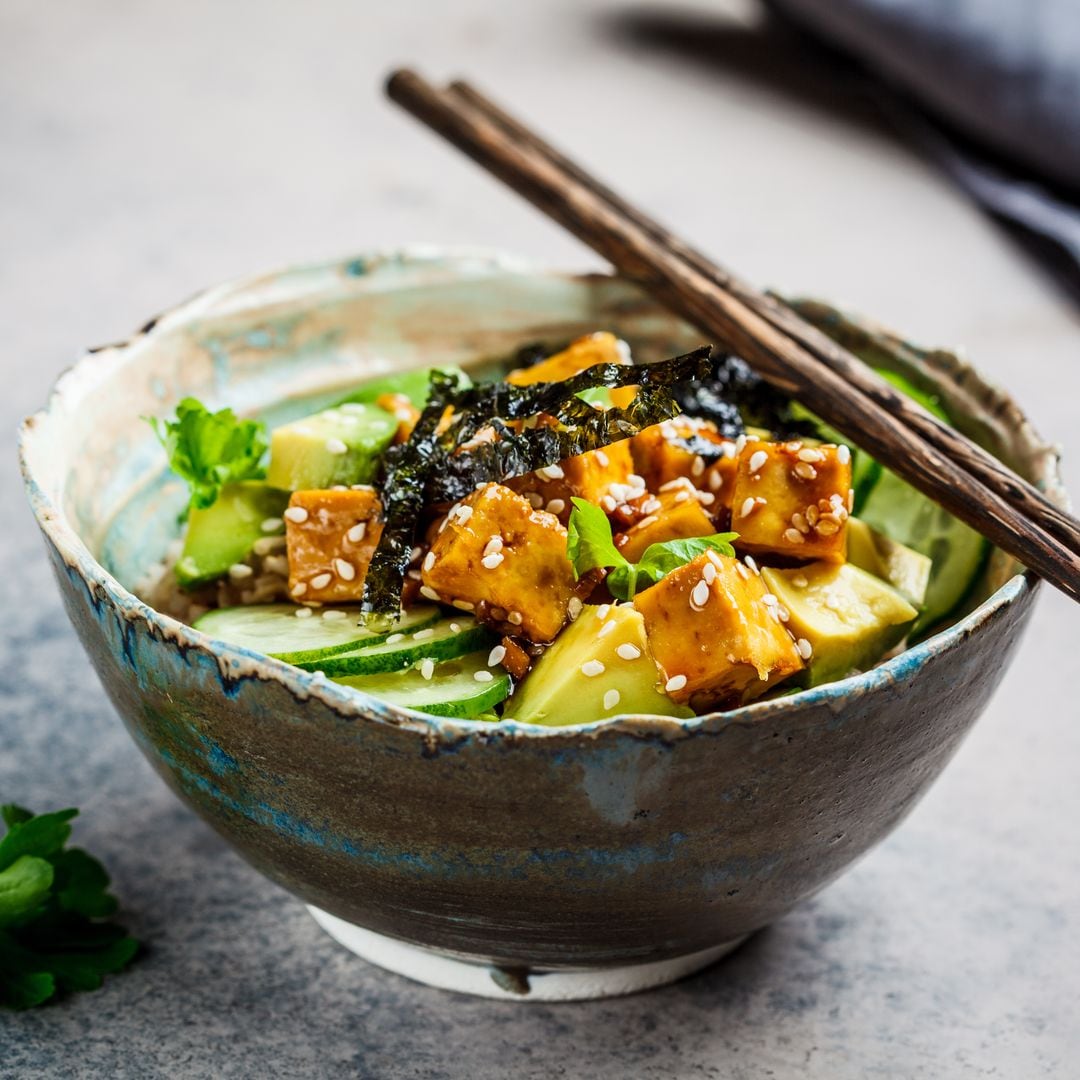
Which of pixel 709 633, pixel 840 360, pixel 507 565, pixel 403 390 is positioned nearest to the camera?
pixel 709 633

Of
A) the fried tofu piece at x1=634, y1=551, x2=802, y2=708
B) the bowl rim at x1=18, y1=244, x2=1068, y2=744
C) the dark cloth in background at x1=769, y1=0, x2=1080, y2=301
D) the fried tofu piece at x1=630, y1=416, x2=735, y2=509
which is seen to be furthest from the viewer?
the dark cloth in background at x1=769, y1=0, x2=1080, y2=301

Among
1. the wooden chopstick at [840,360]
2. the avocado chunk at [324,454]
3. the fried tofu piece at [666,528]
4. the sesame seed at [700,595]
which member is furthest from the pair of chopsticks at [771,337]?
the avocado chunk at [324,454]

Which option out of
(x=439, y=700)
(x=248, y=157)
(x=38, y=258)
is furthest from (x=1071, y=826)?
(x=248, y=157)

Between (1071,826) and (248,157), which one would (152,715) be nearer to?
(1071,826)

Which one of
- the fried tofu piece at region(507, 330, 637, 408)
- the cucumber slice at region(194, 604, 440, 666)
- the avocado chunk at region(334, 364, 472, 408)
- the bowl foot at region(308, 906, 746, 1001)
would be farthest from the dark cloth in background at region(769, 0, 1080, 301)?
the cucumber slice at region(194, 604, 440, 666)

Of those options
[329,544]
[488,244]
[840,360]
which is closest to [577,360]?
[840,360]

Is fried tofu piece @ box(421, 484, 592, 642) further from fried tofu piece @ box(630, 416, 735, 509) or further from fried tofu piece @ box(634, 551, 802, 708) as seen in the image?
fried tofu piece @ box(630, 416, 735, 509)

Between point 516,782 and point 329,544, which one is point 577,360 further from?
point 516,782

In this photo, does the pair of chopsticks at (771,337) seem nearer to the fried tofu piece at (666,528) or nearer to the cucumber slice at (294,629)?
the fried tofu piece at (666,528)
